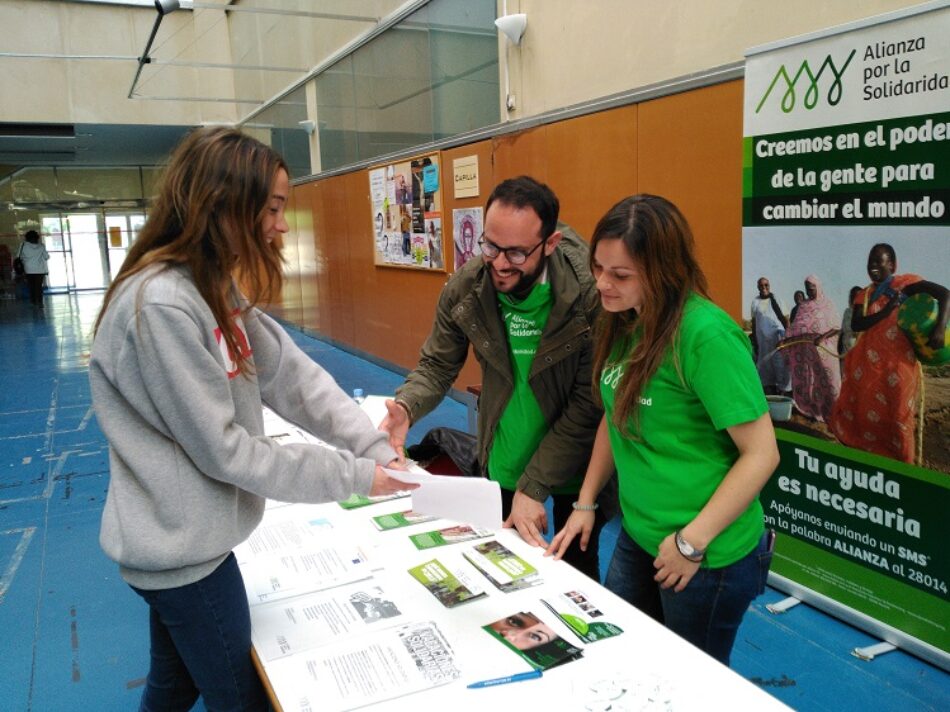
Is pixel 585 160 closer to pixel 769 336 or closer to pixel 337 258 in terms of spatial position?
pixel 769 336

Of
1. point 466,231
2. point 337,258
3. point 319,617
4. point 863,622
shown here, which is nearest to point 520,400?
→ point 319,617

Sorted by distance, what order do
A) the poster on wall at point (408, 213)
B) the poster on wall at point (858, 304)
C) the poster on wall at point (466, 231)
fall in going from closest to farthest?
the poster on wall at point (858, 304) → the poster on wall at point (466, 231) → the poster on wall at point (408, 213)

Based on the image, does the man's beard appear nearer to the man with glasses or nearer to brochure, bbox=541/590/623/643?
the man with glasses

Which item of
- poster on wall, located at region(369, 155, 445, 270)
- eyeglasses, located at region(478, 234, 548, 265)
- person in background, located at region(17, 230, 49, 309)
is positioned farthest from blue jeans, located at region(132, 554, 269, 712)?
person in background, located at region(17, 230, 49, 309)

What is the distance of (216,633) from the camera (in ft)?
4.30

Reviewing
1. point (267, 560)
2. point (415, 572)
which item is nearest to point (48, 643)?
point (267, 560)

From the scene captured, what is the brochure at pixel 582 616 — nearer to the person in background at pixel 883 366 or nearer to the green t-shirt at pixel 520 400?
the green t-shirt at pixel 520 400

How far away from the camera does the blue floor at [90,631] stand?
2.35 m

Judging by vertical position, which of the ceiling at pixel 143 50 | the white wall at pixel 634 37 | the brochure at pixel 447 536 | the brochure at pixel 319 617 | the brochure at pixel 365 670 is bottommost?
the brochure at pixel 365 670

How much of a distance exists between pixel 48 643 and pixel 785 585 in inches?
112

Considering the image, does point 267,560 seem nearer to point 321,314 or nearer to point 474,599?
point 474,599

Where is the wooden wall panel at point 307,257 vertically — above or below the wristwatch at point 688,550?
above

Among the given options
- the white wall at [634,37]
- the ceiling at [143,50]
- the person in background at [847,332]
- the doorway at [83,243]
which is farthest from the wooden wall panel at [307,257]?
the doorway at [83,243]

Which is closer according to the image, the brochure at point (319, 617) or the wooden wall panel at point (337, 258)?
the brochure at point (319, 617)
